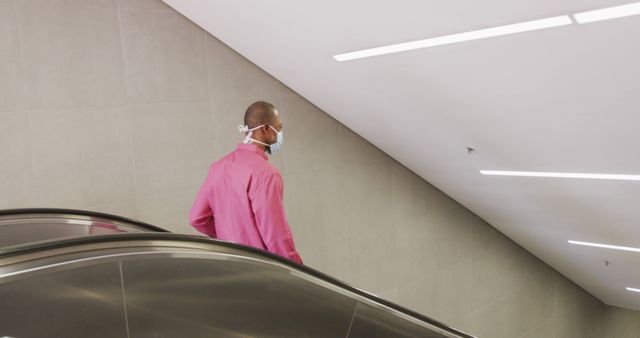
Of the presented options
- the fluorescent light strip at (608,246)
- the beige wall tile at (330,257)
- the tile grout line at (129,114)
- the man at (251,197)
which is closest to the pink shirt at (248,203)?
the man at (251,197)

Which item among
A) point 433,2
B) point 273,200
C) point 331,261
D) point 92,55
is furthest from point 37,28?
point 331,261

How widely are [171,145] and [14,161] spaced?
4.10 feet

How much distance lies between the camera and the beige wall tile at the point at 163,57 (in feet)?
14.8

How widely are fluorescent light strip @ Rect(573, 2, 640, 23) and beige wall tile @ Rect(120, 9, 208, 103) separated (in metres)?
3.19

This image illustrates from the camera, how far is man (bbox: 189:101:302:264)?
3.37m

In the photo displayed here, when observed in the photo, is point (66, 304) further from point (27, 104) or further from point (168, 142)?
point (168, 142)

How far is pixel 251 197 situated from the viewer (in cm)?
342

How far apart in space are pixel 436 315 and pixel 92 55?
5671 mm

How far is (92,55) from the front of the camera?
431 cm

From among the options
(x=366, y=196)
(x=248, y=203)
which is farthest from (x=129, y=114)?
(x=366, y=196)

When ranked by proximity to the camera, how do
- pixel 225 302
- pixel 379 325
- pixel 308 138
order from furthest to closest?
pixel 308 138, pixel 379 325, pixel 225 302

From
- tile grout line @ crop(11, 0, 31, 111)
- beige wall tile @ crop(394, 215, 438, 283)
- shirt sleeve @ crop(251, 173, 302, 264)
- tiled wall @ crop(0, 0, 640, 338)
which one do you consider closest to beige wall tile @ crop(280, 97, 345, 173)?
tiled wall @ crop(0, 0, 640, 338)

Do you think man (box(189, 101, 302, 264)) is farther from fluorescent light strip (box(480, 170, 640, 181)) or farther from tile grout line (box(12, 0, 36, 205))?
fluorescent light strip (box(480, 170, 640, 181))

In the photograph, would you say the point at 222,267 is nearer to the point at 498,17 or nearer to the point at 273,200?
the point at 273,200
